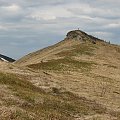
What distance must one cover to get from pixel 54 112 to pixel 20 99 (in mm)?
3916

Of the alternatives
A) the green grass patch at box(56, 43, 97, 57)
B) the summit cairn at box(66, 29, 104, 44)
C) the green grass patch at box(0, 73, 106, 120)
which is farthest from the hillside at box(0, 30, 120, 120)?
the summit cairn at box(66, 29, 104, 44)

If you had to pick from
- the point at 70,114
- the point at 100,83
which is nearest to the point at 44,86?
the point at 70,114

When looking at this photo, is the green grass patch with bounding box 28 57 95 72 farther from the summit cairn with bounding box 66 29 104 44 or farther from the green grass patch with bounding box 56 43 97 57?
the summit cairn with bounding box 66 29 104 44

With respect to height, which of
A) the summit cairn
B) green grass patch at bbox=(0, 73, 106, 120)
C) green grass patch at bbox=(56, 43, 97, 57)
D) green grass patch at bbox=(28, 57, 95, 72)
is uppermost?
the summit cairn

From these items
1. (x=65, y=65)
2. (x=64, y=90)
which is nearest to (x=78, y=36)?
(x=65, y=65)

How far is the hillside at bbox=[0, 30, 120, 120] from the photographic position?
32.9 meters

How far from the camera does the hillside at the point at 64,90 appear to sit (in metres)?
32.9

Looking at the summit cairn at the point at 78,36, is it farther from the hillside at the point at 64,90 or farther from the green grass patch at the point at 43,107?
the green grass patch at the point at 43,107

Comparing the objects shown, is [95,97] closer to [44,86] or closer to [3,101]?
[44,86]

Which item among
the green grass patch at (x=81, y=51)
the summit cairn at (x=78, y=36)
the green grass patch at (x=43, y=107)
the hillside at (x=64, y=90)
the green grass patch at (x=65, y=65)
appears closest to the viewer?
the green grass patch at (x=43, y=107)

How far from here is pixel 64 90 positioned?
4991cm

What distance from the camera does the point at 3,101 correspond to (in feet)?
107

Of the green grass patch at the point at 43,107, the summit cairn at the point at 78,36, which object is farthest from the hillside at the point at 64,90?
the summit cairn at the point at 78,36

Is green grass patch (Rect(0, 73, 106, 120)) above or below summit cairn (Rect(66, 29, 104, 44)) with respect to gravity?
below
